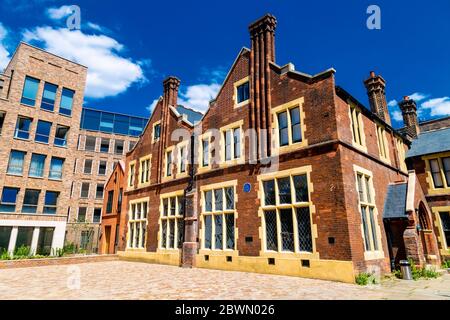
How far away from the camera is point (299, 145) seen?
13469 mm

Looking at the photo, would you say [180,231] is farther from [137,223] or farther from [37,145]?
[37,145]

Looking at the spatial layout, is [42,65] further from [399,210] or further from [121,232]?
[399,210]

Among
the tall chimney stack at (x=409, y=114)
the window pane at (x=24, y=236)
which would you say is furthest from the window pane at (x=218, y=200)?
the window pane at (x=24, y=236)

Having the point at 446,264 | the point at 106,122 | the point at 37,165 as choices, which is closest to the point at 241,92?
the point at 446,264

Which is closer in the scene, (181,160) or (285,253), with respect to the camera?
(285,253)

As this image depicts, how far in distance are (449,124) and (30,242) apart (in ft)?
139

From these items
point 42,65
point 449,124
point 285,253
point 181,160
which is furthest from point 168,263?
point 449,124

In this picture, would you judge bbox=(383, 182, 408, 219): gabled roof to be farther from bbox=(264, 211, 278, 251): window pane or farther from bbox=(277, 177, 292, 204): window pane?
bbox=(264, 211, 278, 251): window pane

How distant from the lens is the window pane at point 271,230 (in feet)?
44.3

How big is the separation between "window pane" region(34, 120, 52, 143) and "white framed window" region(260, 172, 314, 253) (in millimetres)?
25919

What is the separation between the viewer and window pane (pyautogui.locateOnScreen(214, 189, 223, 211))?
1668 centimetres

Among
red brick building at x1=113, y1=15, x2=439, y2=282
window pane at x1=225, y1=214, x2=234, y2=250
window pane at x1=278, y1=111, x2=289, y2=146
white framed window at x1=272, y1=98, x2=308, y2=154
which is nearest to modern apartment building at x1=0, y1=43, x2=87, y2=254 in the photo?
red brick building at x1=113, y1=15, x2=439, y2=282
